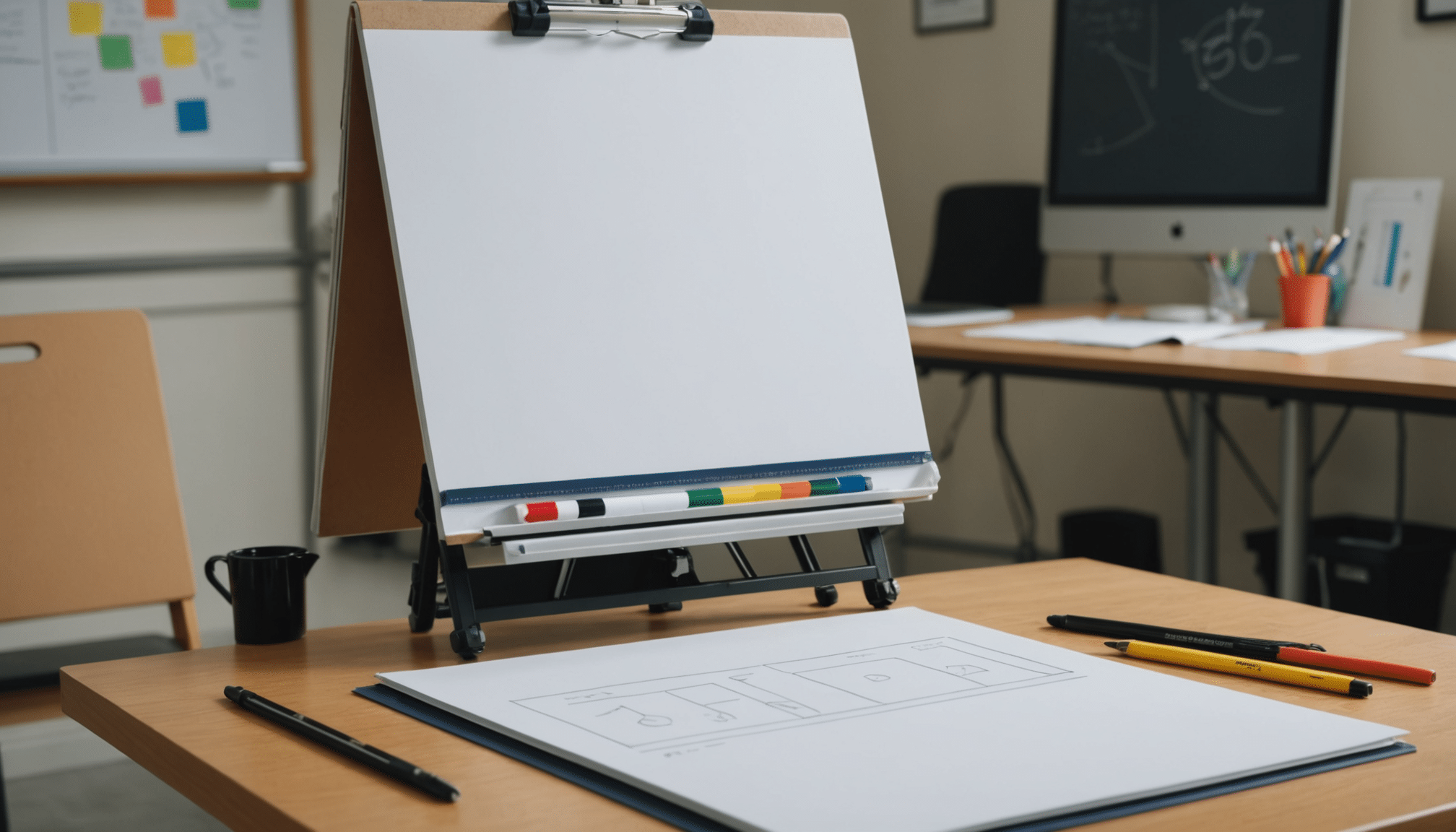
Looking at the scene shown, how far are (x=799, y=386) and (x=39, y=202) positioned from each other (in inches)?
85.6

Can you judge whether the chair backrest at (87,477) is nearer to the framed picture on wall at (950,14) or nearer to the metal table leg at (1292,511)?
the metal table leg at (1292,511)

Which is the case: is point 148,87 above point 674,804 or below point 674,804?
above

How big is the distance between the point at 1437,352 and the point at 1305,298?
1.14ft

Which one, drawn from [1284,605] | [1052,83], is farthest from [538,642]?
[1052,83]

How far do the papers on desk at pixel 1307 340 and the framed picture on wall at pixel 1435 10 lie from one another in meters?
0.64

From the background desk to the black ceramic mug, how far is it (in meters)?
1.35

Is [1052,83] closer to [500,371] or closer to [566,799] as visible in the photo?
[500,371]

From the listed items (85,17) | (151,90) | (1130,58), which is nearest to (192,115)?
(151,90)

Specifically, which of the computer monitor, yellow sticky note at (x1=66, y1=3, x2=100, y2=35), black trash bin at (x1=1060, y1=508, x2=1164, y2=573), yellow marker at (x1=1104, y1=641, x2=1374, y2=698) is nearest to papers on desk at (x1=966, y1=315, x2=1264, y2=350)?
the computer monitor

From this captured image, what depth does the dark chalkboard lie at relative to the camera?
7.68ft

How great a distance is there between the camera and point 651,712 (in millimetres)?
729

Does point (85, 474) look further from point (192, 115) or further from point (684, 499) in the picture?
point (192, 115)

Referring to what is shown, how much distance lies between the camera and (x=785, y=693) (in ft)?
2.51

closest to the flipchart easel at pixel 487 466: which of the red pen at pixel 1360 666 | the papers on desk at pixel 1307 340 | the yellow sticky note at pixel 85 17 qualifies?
the red pen at pixel 1360 666
